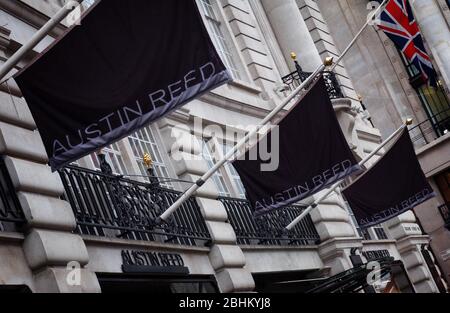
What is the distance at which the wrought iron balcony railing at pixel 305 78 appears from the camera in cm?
2448

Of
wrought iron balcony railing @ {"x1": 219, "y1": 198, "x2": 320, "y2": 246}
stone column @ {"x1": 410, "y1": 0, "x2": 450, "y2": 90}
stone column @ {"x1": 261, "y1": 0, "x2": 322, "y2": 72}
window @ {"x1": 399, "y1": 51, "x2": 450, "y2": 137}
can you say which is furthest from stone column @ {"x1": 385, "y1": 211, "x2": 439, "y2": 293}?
window @ {"x1": 399, "y1": 51, "x2": 450, "y2": 137}

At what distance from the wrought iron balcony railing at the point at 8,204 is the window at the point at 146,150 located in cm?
526

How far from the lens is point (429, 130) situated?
44.4m

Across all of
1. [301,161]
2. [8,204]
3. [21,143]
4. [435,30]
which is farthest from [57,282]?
[435,30]

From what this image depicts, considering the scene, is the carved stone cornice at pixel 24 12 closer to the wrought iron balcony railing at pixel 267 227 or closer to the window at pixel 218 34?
the wrought iron balcony railing at pixel 267 227

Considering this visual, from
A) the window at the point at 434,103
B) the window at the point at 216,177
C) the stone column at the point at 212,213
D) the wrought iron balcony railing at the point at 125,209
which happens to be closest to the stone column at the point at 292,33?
the window at the point at 216,177

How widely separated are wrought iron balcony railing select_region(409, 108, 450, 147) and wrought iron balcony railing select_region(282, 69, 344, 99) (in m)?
19.3

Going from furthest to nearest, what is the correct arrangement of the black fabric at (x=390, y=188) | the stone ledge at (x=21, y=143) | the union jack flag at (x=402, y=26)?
the black fabric at (x=390, y=188) < the union jack flag at (x=402, y=26) < the stone ledge at (x=21, y=143)

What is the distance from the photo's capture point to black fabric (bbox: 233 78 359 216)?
15.8 m

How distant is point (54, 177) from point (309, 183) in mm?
5671

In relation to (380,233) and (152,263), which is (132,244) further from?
(380,233)

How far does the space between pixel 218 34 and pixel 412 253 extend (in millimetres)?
9978

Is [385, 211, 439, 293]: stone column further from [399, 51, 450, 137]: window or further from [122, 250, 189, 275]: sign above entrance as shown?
[399, 51, 450, 137]: window

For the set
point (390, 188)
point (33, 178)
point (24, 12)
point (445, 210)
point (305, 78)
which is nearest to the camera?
point (33, 178)
